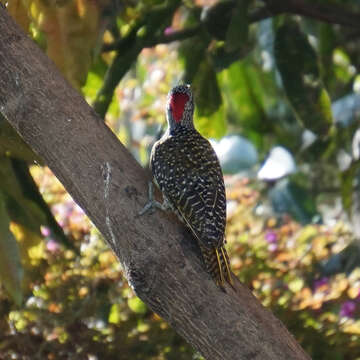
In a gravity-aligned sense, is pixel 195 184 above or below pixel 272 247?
below

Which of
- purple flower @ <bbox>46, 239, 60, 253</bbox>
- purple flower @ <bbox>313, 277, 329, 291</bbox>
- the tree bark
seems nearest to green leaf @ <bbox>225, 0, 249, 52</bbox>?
purple flower @ <bbox>46, 239, 60, 253</bbox>

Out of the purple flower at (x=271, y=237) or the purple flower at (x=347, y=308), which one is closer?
the purple flower at (x=347, y=308)

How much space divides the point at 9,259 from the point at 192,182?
784 millimetres

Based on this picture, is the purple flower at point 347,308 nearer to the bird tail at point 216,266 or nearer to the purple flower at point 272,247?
the purple flower at point 272,247

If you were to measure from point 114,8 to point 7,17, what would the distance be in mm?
1596

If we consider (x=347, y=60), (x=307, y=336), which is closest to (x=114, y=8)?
(x=307, y=336)

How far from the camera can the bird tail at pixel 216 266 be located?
3305 millimetres

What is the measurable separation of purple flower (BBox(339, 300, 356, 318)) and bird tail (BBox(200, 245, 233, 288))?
1828 mm

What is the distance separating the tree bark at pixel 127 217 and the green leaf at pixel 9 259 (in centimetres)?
84

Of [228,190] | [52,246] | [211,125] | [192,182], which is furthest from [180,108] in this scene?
[228,190]

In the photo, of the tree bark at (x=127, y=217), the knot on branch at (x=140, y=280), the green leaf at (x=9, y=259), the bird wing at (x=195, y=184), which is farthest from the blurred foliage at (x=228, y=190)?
the knot on branch at (x=140, y=280)

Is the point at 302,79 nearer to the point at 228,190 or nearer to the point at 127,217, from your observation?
the point at 228,190

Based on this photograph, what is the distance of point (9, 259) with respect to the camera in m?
4.32

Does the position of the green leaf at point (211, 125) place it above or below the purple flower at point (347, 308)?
above
